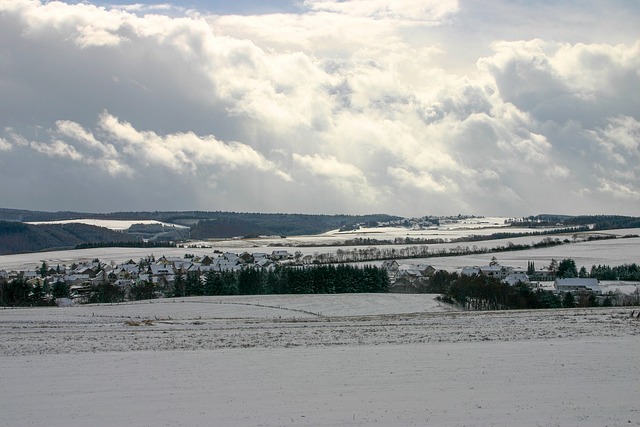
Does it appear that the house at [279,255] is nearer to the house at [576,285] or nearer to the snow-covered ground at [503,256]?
the snow-covered ground at [503,256]

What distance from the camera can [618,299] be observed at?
2488 inches

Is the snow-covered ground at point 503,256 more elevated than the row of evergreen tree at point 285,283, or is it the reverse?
the snow-covered ground at point 503,256

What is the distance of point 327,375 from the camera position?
1920 centimetres

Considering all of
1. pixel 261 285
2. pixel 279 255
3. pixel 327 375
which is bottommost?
pixel 261 285

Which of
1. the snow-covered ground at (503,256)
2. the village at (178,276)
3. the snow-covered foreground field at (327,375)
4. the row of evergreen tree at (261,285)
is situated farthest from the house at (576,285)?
the snow-covered foreground field at (327,375)

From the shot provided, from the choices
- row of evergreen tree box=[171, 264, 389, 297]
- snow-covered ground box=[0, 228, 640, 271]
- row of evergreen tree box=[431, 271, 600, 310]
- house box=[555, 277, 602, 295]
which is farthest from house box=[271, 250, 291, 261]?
row of evergreen tree box=[431, 271, 600, 310]

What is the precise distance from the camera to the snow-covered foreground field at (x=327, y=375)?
15.2m

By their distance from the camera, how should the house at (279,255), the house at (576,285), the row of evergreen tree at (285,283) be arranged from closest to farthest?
the row of evergreen tree at (285,283) < the house at (576,285) < the house at (279,255)

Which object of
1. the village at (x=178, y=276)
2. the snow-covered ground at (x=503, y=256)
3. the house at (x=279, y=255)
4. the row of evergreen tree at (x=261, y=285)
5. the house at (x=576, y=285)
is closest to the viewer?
the row of evergreen tree at (x=261, y=285)

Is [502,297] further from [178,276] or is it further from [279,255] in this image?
[279,255]

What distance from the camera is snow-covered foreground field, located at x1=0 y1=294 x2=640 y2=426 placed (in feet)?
50.0

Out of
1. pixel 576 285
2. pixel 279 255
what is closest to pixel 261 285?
pixel 576 285

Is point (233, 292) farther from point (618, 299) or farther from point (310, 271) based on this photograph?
point (618, 299)

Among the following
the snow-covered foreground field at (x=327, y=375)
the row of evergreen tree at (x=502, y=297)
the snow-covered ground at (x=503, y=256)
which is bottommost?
the row of evergreen tree at (x=502, y=297)
